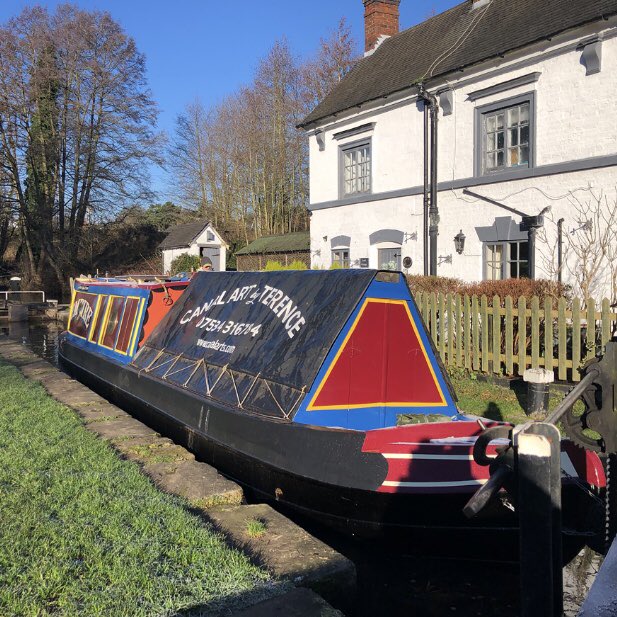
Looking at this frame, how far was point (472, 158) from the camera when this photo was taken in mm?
14906

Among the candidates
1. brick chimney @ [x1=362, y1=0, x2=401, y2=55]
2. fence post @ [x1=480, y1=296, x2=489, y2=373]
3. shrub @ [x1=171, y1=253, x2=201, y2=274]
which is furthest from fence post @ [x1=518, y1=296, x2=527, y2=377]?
shrub @ [x1=171, y1=253, x2=201, y2=274]

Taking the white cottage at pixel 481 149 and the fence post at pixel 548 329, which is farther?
the white cottage at pixel 481 149

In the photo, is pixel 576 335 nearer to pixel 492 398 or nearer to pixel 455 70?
pixel 492 398

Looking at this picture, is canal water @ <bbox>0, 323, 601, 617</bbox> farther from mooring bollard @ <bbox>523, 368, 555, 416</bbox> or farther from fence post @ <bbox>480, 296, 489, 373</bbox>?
fence post @ <bbox>480, 296, 489, 373</bbox>

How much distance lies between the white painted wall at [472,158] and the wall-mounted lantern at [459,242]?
119 mm

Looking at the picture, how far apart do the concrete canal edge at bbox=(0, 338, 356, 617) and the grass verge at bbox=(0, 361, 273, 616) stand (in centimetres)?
18

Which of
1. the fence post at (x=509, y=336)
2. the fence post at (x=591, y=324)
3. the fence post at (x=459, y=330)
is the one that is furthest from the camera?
the fence post at (x=459, y=330)

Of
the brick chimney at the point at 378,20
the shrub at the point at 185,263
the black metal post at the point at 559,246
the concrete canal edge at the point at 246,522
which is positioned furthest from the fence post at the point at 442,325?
the shrub at the point at 185,263

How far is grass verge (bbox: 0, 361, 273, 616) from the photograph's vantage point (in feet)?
10.6

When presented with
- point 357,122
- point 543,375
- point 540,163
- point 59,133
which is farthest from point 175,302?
point 59,133

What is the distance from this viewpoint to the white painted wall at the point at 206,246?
132 ft

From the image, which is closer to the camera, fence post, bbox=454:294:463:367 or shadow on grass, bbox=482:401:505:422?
shadow on grass, bbox=482:401:505:422

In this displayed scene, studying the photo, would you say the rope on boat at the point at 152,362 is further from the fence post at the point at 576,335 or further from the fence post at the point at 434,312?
the fence post at the point at 576,335

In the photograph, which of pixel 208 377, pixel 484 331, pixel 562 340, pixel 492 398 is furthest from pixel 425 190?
pixel 208 377
